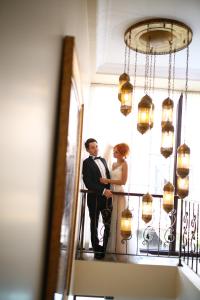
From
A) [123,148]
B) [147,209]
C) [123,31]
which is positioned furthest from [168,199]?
[123,31]

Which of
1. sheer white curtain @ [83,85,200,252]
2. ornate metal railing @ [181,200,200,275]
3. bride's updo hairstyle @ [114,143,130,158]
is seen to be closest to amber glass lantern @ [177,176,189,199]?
ornate metal railing @ [181,200,200,275]

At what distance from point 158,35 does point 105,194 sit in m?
2.48

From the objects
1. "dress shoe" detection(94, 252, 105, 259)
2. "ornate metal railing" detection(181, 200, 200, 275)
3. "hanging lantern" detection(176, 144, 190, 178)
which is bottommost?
"dress shoe" detection(94, 252, 105, 259)

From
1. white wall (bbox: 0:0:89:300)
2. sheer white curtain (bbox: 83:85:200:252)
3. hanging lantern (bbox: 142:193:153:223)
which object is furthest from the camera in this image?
sheer white curtain (bbox: 83:85:200:252)

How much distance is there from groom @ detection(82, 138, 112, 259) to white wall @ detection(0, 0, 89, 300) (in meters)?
3.58

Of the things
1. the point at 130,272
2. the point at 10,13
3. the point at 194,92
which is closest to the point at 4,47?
the point at 10,13

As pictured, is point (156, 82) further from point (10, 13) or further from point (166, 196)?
point (10, 13)

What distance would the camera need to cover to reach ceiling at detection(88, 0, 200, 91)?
3955mm

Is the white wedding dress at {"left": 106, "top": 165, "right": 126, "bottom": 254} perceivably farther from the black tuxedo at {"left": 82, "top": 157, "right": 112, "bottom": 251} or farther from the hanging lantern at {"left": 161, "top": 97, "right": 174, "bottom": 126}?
the hanging lantern at {"left": 161, "top": 97, "right": 174, "bottom": 126}

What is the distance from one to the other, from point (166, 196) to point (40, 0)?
157 inches

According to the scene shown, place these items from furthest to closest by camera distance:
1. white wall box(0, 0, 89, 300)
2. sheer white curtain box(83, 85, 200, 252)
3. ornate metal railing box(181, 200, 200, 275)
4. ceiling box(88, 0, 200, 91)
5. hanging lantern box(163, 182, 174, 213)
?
sheer white curtain box(83, 85, 200, 252)
ornate metal railing box(181, 200, 200, 275)
hanging lantern box(163, 182, 174, 213)
ceiling box(88, 0, 200, 91)
white wall box(0, 0, 89, 300)

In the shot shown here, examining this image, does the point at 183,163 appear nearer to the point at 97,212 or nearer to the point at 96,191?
the point at 96,191

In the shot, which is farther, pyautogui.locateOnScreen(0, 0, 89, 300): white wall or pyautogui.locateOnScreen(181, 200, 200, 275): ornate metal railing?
pyautogui.locateOnScreen(181, 200, 200, 275): ornate metal railing

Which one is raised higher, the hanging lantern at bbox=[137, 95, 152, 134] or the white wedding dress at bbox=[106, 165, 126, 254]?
the hanging lantern at bbox=[137, 95, 152, 134]
